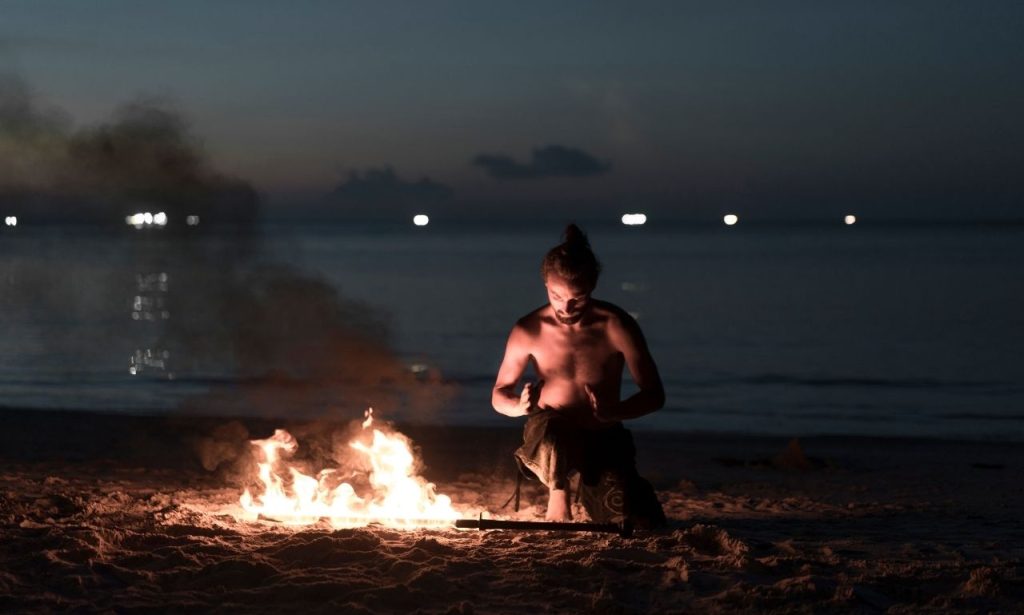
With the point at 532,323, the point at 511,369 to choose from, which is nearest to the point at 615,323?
the point at 532,323

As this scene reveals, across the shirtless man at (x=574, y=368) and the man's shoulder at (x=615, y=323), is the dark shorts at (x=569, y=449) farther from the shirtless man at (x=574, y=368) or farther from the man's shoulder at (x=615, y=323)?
the man's shoulder at (x=615, y=323)

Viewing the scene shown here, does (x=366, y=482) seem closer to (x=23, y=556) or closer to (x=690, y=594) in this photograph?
(x=23, y=556)

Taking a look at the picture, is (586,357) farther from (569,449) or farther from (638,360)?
(569,449)

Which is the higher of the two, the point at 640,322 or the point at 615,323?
the point at 640,322

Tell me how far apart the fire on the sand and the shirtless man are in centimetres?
79

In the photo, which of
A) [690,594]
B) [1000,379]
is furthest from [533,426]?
[1000,379]

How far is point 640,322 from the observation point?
32.4m

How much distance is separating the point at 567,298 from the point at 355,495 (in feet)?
6.53

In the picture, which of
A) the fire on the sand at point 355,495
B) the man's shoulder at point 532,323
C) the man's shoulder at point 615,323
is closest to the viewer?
the man's shoulder at point 615,323

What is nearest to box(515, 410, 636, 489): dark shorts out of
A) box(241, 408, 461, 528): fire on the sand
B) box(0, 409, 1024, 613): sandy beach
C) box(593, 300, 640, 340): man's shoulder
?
box(0, 409, 1024, 613): sandy beach

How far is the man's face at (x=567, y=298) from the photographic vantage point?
670 centimetres

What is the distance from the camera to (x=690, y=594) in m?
5.36

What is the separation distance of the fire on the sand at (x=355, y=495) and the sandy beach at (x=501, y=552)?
24 cm

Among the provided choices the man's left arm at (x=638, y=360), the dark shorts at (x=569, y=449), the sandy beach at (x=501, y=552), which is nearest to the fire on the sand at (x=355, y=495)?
the sandy beach at (x=501, y=552)
